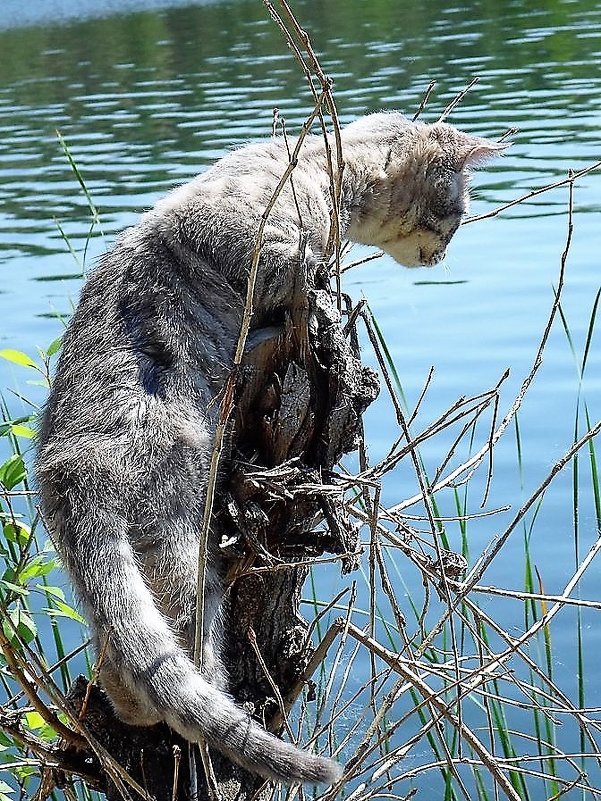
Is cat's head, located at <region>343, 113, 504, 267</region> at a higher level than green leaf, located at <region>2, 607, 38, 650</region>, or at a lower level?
higher

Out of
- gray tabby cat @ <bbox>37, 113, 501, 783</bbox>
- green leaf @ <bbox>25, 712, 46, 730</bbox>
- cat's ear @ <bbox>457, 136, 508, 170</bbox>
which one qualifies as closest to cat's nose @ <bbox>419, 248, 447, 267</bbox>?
cat's ear @ <bbox>457, 136, 508, 170</bbox>

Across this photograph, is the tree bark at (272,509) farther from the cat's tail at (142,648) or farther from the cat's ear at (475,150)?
the cat's ear at (475,150)

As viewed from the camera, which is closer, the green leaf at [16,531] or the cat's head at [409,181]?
the green leaf at [16,531]

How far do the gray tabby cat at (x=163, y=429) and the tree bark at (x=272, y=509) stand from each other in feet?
0.33

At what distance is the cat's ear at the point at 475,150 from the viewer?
166 inches

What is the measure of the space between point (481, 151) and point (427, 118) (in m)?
7.84

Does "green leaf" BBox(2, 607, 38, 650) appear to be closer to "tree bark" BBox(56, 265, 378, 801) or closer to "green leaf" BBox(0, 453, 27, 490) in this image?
"tree bark" BBox(56, 265, 378, 801)

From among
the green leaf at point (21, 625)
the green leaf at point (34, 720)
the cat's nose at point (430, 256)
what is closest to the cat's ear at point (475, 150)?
the cat's nose at point (430, 256)

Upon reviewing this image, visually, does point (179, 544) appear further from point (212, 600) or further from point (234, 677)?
point (234, 677)

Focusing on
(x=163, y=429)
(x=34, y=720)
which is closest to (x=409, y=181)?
(x=163, y=429)

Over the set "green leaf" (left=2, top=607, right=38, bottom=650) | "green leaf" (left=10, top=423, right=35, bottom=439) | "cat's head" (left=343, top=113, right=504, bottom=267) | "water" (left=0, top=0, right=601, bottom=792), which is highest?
"cat's head" (left=343, top=113, right=504, bottom=267)

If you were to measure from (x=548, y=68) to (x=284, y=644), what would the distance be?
1390 centimetres

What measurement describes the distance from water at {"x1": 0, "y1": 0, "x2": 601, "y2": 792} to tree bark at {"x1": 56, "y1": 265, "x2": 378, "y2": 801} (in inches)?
43.0

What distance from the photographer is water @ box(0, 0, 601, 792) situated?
20.3 feet
